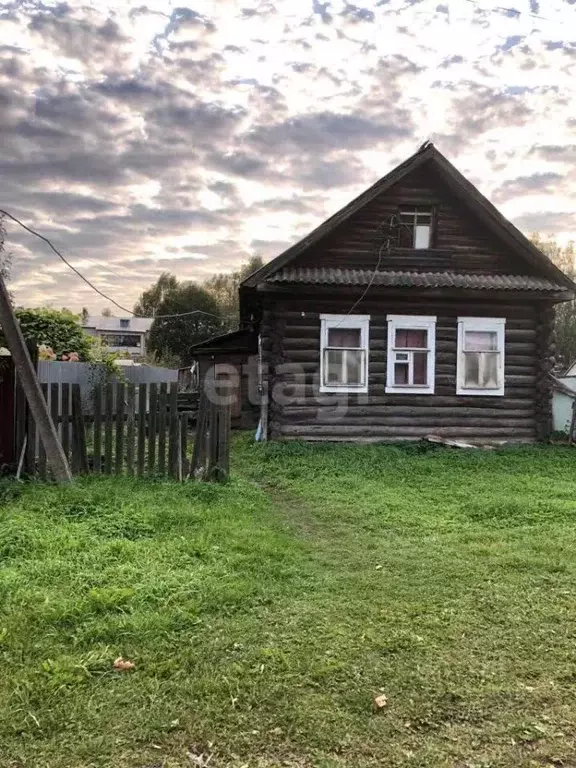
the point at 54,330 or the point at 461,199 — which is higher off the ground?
the point at 461,199

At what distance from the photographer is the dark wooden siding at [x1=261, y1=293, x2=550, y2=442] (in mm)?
13273

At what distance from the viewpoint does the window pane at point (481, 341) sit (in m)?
13.7

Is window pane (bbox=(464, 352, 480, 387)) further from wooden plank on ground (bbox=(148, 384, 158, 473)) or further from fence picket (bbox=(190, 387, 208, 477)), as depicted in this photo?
wooden plank on ground (bbox=(148, 384, 158, 473))

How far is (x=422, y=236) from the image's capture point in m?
14.0

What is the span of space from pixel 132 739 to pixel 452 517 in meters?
5.32

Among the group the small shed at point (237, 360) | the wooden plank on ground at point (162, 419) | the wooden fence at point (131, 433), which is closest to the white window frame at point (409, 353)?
the wooden fence at point (131, 433)

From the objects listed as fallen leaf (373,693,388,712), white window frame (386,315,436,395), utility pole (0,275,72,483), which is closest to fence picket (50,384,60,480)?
utility pole (0,275,72,483)

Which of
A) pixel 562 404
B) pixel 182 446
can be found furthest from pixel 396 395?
pixel 182 446

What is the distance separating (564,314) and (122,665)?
170 ft

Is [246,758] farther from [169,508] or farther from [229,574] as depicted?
[169,508]

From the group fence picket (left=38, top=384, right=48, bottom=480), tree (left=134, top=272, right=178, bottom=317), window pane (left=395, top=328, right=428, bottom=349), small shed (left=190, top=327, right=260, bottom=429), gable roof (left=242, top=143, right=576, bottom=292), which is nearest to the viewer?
fence picket (left=38, top=384, right=48, bottom=480)

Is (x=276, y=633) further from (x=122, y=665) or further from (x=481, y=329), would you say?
(x=481, y=329)

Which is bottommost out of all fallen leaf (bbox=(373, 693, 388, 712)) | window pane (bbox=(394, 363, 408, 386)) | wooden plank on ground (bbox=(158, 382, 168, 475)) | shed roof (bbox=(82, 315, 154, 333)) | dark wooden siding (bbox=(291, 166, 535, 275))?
fallen leaf (bbox=(373, 693, 388, 712))

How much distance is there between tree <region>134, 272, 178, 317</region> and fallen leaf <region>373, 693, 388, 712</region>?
56.4 meters
